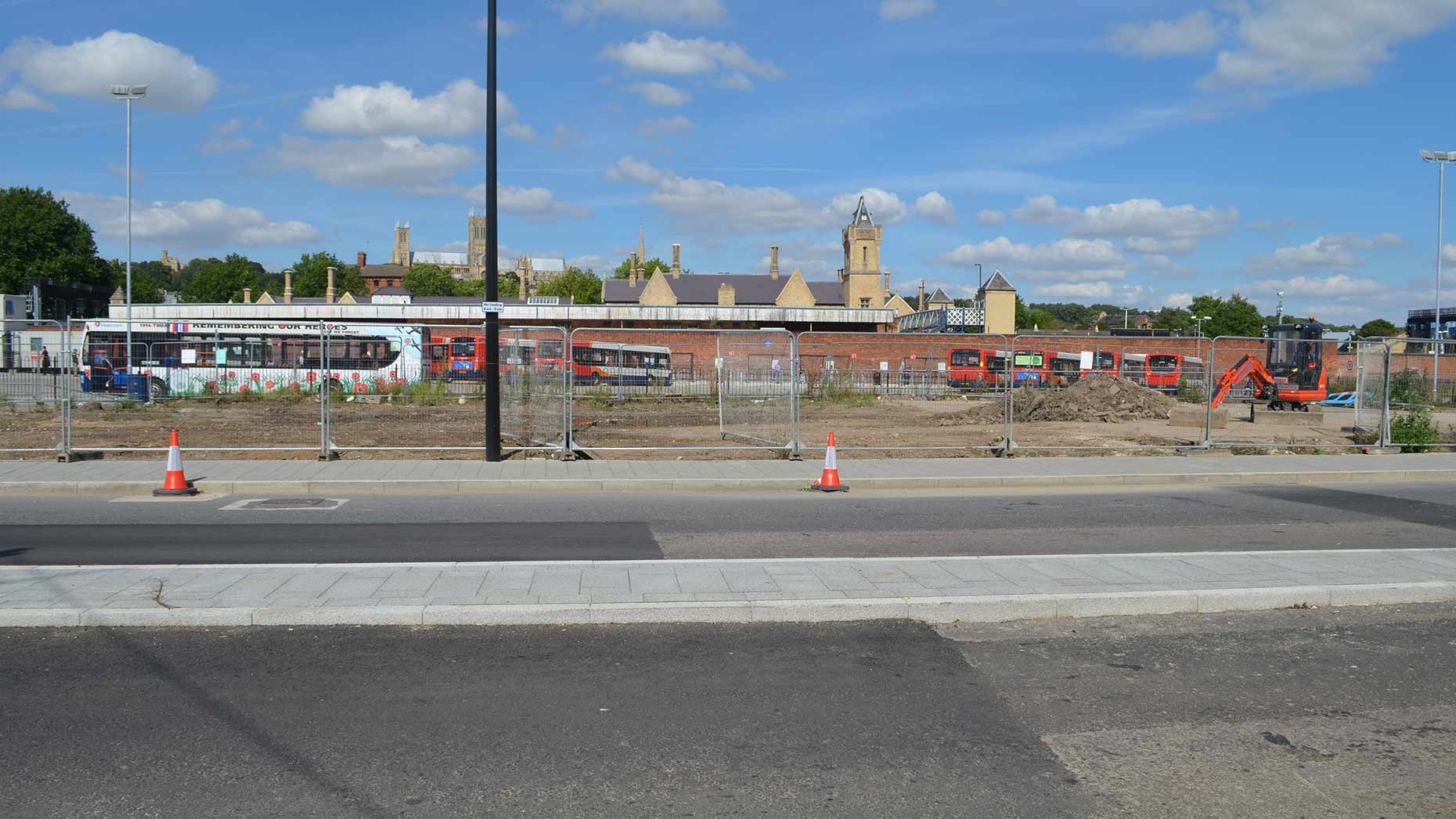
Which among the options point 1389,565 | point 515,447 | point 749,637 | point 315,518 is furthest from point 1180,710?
point 515,447

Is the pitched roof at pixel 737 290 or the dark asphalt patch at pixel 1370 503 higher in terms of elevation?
the pitched roof at pixel 737 290

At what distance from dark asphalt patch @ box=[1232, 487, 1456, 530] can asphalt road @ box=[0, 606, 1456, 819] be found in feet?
22.5

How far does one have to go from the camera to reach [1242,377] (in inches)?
1271

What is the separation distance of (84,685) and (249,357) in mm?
18104

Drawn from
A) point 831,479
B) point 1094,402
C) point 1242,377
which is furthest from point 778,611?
point 1242,377

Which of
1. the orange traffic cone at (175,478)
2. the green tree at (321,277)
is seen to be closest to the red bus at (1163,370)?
the orange traffic cone at (175,478)

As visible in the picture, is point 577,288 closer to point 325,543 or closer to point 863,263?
point 863,263

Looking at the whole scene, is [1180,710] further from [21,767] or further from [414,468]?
[414,468]

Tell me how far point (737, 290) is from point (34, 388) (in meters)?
84.4

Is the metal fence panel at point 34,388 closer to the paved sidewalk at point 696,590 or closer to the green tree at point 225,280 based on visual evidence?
the paved sidewalk at point 696,590

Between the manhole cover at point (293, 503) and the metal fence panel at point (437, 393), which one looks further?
the metal fence panel at point (437, 393)

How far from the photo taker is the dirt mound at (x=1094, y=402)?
28188 millimetres

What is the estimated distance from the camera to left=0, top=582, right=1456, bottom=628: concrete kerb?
22.5ft

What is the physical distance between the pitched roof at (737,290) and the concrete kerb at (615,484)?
81461mm
